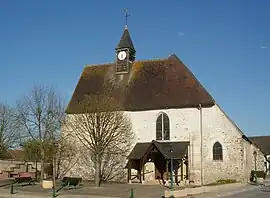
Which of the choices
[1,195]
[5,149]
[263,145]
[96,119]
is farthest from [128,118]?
[263,145]

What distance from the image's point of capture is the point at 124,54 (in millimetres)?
41000

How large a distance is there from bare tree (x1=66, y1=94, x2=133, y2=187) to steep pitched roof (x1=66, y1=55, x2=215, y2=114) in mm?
1500

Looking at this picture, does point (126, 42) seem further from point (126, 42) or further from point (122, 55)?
point (122, 55)

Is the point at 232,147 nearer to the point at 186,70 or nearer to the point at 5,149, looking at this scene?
the point at 186,70

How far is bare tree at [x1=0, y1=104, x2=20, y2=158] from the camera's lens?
47.1 metres

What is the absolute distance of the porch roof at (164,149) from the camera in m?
32.6

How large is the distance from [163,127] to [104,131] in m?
6.98

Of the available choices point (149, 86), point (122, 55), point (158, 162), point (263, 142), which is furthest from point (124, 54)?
point (263, 142)

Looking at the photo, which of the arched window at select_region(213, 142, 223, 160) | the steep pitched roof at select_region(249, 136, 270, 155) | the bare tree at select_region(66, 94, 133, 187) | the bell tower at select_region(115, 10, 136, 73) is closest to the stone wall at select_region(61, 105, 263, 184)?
the arched window at select_region(213, 142, 223, 160)

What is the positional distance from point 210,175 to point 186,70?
35.4 ft

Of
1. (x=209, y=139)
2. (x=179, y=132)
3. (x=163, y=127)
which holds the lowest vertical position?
(x=209, y=139)

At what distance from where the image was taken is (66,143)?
1453 inches

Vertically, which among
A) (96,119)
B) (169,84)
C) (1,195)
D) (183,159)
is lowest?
(1,195)

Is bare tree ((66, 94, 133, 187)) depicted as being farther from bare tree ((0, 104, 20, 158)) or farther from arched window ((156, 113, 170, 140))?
bare tree ((0, 104, 20, 158))
